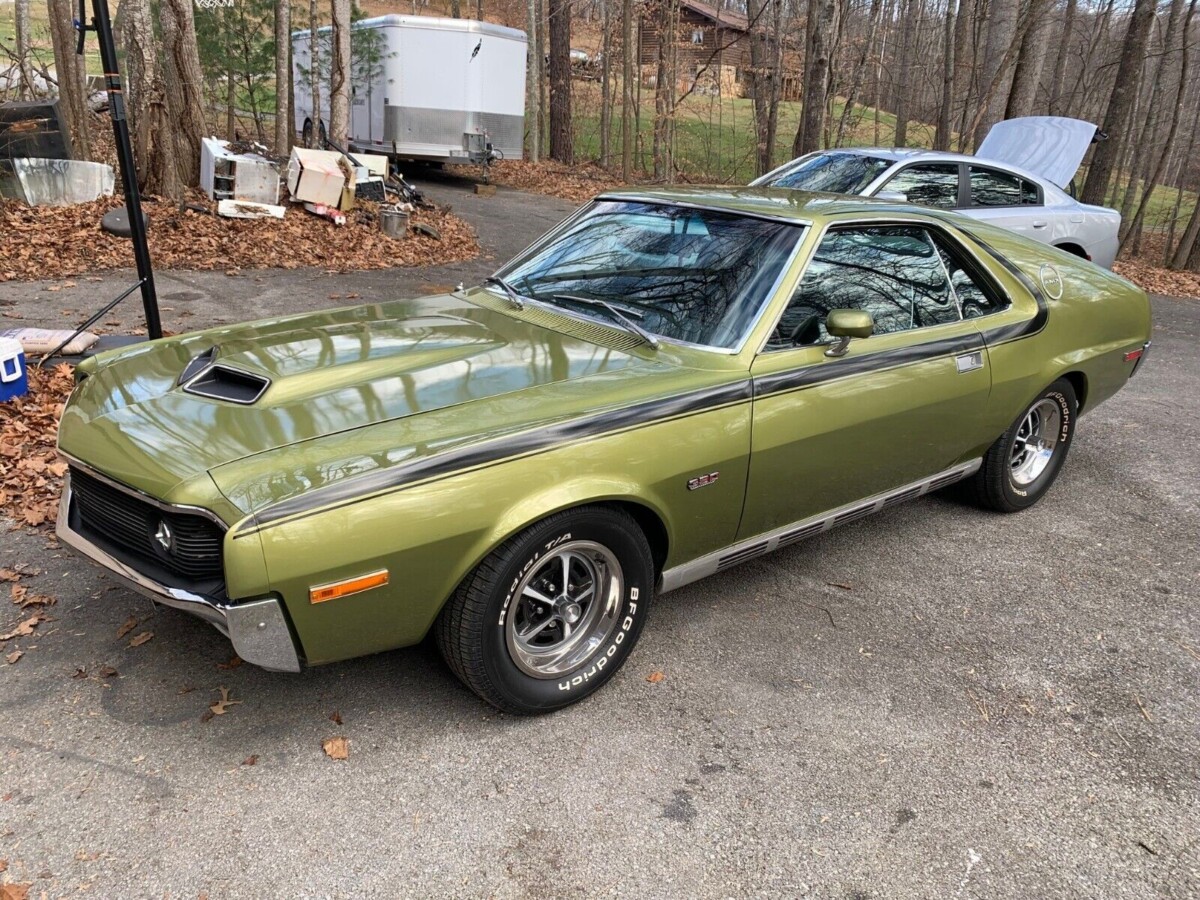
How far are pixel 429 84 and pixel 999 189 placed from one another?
1133 cm

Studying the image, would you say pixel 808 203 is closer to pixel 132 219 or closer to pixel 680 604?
pixel 680 604

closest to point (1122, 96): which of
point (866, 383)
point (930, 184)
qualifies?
point (930, 184)

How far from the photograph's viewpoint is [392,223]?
10773 mm

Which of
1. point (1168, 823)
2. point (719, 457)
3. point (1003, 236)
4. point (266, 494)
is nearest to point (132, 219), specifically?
point (266, 494)

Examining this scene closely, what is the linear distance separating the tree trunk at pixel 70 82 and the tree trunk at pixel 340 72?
3106 mm

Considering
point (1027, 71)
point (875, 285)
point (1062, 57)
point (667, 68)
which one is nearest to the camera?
point (875, 285)

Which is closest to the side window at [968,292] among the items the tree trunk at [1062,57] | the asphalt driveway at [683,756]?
the asphalt driveway at [683,756]

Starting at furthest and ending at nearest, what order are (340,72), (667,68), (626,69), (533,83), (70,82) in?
1. (533,83)
2. (626,69)
3. (667,68)
4. (340,72)
5. (70,82)

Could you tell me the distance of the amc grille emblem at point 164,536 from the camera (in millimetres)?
2408

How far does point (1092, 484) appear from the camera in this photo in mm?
5070

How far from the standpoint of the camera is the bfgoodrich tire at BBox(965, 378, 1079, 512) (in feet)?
14.2

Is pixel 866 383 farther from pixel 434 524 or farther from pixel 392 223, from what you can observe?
pixel 392 223

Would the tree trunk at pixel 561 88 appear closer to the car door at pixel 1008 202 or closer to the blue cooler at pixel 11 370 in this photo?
the car door at pixel 1008 202

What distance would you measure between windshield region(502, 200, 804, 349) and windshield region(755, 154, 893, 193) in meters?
4.06
